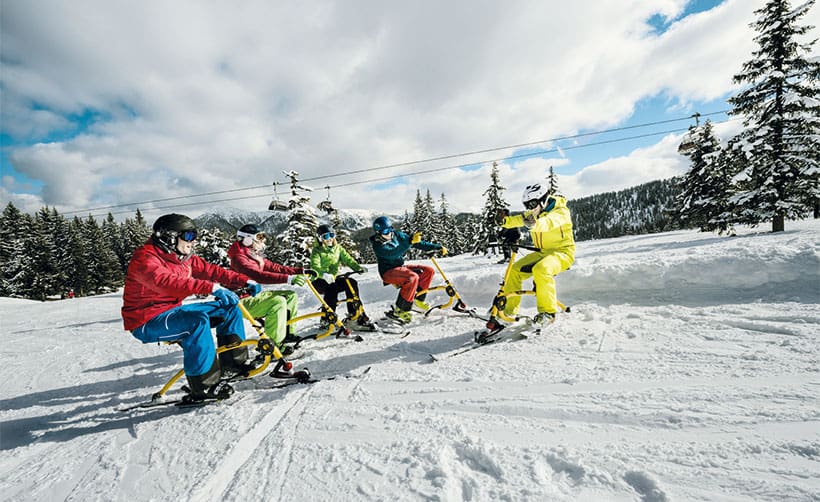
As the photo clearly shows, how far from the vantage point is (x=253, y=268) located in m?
5.40

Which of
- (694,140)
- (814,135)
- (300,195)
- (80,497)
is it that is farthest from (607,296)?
(694,140)

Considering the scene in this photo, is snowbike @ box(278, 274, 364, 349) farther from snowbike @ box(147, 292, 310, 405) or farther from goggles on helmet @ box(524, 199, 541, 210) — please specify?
goggles on helmet @ box(524, 199, 541, 210)

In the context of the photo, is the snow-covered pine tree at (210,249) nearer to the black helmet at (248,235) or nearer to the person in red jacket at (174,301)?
the black helmet at (248,235)

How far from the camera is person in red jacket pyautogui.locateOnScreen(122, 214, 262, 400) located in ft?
11.6

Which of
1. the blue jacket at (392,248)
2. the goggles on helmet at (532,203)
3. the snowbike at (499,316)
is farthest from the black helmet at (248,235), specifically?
the goggles on helmet at (532,203)

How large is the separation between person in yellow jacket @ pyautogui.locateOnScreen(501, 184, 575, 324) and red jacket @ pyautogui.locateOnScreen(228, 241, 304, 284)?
3.77 m

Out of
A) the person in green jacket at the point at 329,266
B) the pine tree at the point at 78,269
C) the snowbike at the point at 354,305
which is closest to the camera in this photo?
the snowbike at the point at 354,305

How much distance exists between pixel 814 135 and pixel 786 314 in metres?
14.5

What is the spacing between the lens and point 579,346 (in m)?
4.05

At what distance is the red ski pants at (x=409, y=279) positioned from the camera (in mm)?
6344

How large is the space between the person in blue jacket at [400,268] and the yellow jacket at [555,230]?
1.80 metres

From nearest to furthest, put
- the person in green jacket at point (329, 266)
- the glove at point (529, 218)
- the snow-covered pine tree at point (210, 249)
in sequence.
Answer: the glove at point (529, 218) < the person in green jacket at point (329, 266) < the snow-covered pine tree at point (210, 249)

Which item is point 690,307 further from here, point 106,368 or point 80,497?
point 106,368

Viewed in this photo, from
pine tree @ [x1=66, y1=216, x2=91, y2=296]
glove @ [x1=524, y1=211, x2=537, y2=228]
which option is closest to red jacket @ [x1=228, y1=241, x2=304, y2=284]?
glove @ [x1=524, y1=211, x2=537, y2=228]
